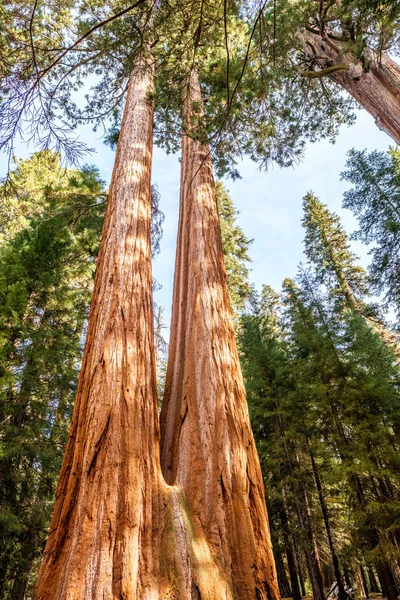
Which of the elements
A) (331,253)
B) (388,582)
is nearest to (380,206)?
(331,253)

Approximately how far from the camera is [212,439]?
231 cm

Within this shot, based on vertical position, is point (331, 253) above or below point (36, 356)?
above

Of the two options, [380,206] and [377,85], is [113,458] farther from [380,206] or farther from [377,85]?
[380,206]

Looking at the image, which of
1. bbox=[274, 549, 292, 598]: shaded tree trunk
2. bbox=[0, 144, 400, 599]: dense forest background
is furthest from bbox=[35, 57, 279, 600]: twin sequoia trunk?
bbox=[274, 549, 292, 598]: shaded tree trunk

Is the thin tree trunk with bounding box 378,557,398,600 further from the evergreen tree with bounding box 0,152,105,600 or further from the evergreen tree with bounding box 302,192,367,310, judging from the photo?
the evergreen tree with bounding box 302,192,367,310

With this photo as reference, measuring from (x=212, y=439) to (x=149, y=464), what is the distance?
1.59 feet

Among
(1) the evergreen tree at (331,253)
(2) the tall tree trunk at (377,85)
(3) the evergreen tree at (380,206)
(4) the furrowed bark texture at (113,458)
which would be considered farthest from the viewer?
(1) the evergreen tree at (331,253)

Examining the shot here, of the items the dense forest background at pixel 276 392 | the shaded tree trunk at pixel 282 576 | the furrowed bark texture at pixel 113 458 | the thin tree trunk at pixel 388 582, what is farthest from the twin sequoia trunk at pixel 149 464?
the shaded tree trunk at pixel 282 576

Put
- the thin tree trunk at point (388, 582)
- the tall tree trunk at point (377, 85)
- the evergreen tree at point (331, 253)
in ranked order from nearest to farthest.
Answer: the tall tree trunk at point (377, 85) → the thin tree trunk at point (388, 582) → the evergreen tree at point (331, 253)

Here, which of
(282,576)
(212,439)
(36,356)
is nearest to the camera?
(212,439)

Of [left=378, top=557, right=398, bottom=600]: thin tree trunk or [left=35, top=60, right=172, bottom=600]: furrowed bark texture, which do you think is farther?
[left=378, top=557, right=398, bottom=600]: thin tree trunk

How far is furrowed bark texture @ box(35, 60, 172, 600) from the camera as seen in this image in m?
1.61

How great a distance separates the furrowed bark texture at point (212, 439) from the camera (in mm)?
1874

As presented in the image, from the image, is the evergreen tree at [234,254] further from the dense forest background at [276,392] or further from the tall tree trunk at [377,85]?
the tall tree trunk at [377,85]
